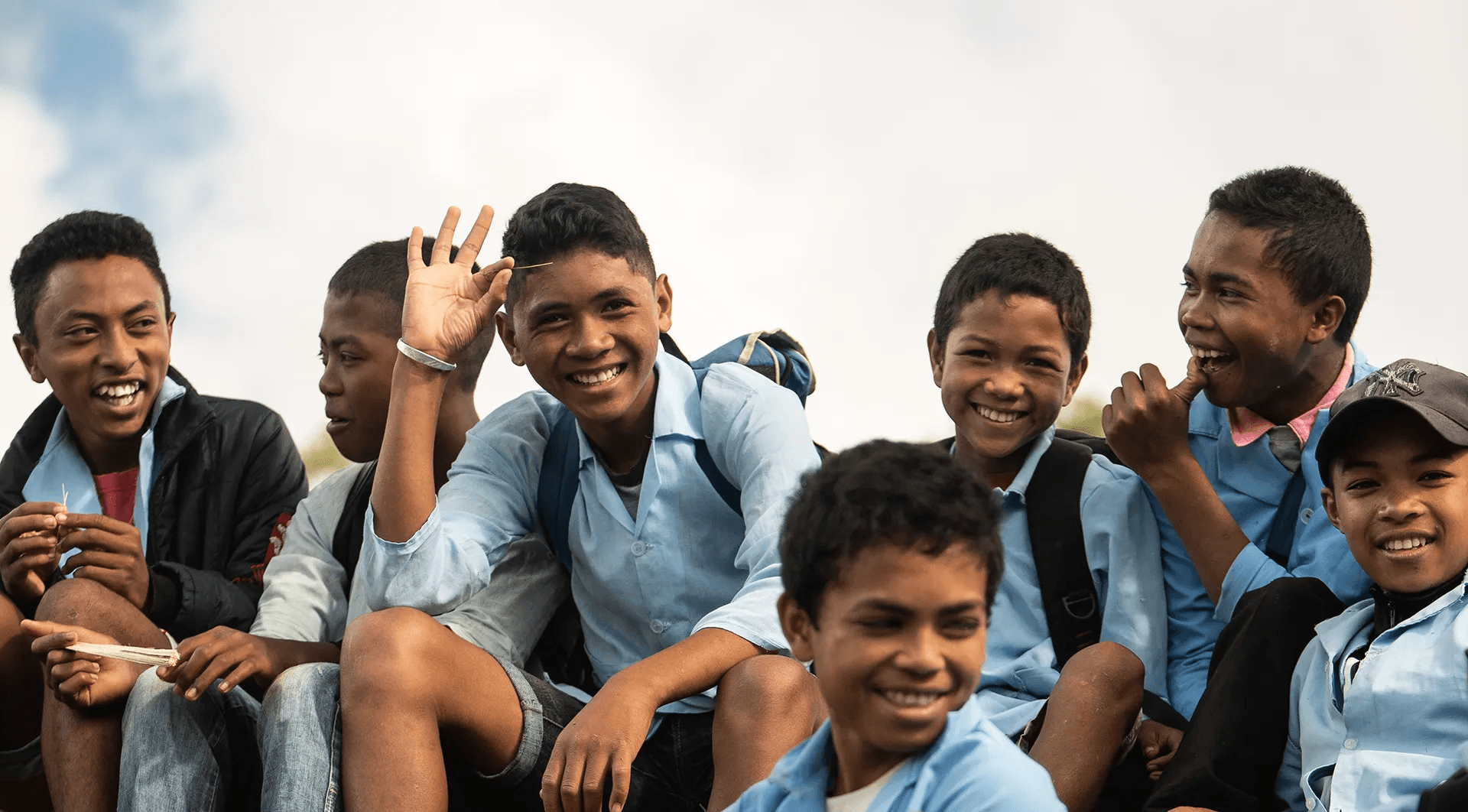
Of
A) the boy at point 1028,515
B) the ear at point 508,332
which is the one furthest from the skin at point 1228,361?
the ear at point 508,332

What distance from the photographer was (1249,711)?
7.63 ft

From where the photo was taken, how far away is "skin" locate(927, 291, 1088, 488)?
3.01 m

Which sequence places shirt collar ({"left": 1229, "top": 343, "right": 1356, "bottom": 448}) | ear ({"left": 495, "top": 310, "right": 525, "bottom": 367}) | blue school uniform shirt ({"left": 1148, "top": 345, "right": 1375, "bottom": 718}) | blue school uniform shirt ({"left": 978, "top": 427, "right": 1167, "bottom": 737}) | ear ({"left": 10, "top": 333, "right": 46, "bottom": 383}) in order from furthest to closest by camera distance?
ear ({"left": 10, "top": 333, "right": 46, "bottom": 383}) < ear ({"left": 495, "top": 310, "right": 525, "bottom": 367}) < shirt collar ({"left": 1229, "top": 343, "right": 1356, "bottom": 448}) < blue school uniform shirt ({"left": 978, "top": 427, "right": 1167, "bottom": 737}) < blue school uniform shirt ({"left": 1148, "top": 345, "right": 1375, "bottom": 718})

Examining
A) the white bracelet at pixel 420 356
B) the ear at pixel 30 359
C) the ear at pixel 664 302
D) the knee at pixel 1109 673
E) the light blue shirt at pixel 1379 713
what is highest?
the ear at pixel 30 359

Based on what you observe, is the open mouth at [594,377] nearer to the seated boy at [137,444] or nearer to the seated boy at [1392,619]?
the seated boy at [137,444]

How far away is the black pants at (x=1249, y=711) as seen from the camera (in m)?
2.26

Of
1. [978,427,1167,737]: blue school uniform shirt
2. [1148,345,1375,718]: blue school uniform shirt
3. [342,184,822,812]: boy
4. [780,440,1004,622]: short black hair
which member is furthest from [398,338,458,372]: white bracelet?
[1148,345,1375,718]: blue school uniform shirt

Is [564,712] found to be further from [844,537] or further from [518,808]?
[844,537]

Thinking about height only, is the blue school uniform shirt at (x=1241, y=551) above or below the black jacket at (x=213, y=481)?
below

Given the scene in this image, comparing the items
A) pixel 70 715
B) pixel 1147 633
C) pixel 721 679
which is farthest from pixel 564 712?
pixel 1147 633

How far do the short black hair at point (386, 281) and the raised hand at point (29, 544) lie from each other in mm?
960

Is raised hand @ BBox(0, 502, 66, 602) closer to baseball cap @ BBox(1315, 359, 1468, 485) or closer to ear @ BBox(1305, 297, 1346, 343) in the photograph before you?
baseball cap @ BBox(1315, 359, 1468, 485)

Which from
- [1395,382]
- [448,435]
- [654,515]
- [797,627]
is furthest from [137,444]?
[1395,382]

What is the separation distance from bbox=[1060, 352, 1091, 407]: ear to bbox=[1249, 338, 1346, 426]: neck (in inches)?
15.9
